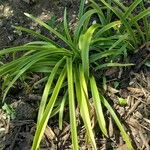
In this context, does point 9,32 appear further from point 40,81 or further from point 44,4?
point 40,81

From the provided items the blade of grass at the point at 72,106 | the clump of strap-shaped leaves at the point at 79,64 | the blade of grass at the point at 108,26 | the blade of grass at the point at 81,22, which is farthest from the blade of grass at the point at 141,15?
the blade of grass at the point at 72,106

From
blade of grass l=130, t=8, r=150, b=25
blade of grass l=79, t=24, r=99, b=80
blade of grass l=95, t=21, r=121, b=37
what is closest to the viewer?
blade of grass l=79, t=24, r=99, b=80

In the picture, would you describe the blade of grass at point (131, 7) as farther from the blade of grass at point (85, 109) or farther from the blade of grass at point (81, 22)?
the blade of grass at point (85, 109)

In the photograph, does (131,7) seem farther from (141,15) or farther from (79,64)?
Result: (79,64)

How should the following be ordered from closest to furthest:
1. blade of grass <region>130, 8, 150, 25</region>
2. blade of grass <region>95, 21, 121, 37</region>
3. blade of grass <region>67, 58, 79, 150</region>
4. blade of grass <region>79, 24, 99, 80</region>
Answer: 1. blade of grass <region>67, 58, 79, 150</region>
2. blade of grass <region>79, 24, 99, 80</region>
3. blade of grass <region>130, 8, 150, 25</region>
4. blade of grass <region>95, 21, 121, 37</region>

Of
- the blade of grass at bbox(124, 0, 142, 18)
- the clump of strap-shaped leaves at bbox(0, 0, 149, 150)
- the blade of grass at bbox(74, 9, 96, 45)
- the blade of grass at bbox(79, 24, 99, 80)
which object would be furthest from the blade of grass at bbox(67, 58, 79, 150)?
the blade of grass at bbox(124, 0, 142, 18)

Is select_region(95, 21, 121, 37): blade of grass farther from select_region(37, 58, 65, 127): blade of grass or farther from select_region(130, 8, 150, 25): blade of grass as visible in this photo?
select_region(37, 58, 65, 127): blade of grass

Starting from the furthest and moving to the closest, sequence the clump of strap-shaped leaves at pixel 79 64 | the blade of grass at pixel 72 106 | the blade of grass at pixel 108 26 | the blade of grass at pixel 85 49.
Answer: the blade of grass at pixel 108 26, the blade of grass at pixel 85 49, the clump of strap-shaped leaves at pixel 79 64, the blade of grass at pixel 72 106

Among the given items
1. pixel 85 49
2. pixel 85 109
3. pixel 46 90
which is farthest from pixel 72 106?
pixel 85 49
